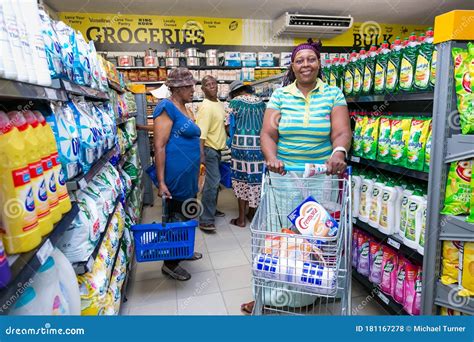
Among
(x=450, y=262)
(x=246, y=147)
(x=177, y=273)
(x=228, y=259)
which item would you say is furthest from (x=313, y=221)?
(x=246, y=147)

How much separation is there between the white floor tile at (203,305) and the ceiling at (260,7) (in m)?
6.38

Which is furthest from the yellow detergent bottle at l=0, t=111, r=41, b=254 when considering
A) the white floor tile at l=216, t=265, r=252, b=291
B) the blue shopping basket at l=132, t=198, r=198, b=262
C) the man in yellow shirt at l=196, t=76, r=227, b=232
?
the man in yellow shirt at l=196, t=76, r=227, b=232

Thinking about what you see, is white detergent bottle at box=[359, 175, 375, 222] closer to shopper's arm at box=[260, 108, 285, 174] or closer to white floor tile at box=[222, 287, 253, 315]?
shopper's arm at box=[260, 108, 285, 174]

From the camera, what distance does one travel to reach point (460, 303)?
175 centimetres

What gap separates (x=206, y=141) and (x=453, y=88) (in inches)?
118

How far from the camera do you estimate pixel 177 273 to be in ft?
9.72

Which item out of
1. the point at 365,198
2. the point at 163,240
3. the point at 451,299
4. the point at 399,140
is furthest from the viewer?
the point at 163,240

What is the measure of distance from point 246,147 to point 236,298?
196 cm

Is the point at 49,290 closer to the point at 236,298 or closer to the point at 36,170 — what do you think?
the point at 36,170

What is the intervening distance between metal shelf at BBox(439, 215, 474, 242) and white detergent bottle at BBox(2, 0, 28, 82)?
6.51 ft

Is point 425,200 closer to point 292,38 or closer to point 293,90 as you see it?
point 293,90


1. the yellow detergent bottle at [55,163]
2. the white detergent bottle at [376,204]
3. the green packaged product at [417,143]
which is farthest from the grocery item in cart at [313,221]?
the yellow detergent bottle at [55,163]

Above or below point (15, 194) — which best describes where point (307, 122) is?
above

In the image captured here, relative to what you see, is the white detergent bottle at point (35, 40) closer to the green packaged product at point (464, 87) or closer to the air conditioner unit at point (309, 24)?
the green packaged product at point (464, 87)
